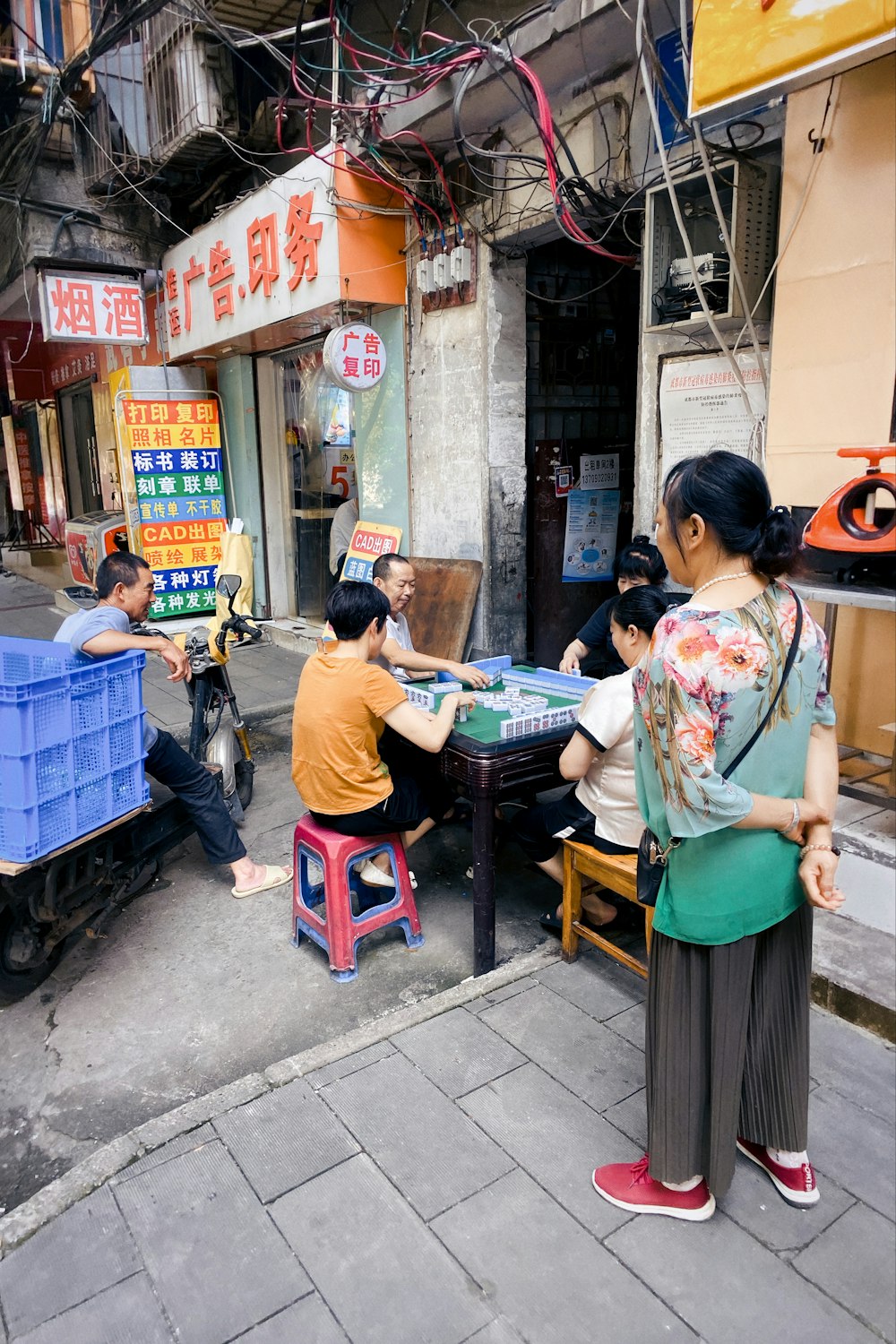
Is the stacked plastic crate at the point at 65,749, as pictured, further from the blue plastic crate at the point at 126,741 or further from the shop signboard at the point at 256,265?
the shop signboard at the point at 256,265

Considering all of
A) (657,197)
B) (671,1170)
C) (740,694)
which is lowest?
(671,1170)

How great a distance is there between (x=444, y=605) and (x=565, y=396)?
1.90 m

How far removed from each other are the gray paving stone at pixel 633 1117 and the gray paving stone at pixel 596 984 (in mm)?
408

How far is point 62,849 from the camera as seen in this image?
3105 millimetres

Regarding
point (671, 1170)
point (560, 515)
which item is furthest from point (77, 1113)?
point (560, 515)

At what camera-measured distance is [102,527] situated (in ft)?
34.1

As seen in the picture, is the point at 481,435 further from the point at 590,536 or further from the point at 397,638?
the point at 397,638

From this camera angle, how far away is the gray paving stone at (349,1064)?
279 cm

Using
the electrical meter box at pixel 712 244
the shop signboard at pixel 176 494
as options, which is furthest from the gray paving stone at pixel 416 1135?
the shop signboard at pixel 176 494

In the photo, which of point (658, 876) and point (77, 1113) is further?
point (77, 1113)

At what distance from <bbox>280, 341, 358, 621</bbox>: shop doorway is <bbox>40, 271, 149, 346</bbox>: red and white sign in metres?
1.69

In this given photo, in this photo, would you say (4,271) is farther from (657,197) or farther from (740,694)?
(740,694)

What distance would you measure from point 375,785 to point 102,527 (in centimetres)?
832

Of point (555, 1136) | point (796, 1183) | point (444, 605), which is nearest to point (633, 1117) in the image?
point (555, 1136)
